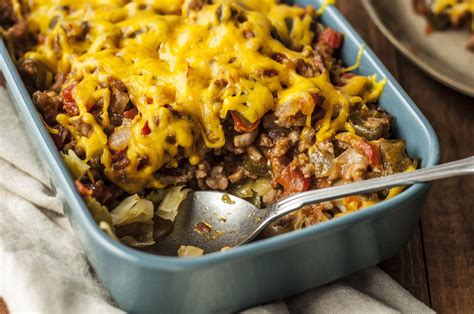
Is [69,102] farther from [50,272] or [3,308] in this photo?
[3,308]

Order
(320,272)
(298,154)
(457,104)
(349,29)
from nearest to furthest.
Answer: (320,272) < (298,154) < (349,29) < (457,104)

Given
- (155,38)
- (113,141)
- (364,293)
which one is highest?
(155,38)

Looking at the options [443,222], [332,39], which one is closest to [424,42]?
[332,39]

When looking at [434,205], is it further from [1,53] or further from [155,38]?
[1,53]

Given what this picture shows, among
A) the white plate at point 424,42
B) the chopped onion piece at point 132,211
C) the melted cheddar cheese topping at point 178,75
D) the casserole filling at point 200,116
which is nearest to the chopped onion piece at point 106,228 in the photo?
the casserole filling at point 200,116

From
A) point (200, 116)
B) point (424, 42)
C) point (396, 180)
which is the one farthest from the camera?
point (424, 42)

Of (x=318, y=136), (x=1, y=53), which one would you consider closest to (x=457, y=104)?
(x=318, y=136)

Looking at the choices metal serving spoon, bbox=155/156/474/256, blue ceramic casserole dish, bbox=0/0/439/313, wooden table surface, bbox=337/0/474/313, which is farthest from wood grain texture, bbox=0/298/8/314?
wooden table surface, bbox=337/0/474/313
